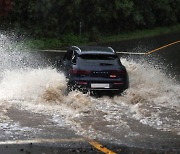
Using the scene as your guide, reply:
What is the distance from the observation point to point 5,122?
10.8 m

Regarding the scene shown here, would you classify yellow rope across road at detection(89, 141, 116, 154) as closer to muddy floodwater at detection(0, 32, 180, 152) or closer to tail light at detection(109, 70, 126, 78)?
muddy floodwater at detection(0, 32, 180, 152)

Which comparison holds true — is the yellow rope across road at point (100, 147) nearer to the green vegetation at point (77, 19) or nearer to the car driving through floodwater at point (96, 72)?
the car driving through floodwater at point (96, 72)

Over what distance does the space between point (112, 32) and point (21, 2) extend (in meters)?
8.00

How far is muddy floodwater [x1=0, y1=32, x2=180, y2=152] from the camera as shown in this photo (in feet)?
32.0

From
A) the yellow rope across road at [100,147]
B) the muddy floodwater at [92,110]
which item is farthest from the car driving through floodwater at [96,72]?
the yellow rope across road at [100,147]

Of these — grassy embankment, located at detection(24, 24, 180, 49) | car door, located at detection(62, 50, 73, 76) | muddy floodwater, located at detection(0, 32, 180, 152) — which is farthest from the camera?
grassy embankment, located at detection(24, 24, 180, 49)

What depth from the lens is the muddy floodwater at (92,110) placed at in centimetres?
975

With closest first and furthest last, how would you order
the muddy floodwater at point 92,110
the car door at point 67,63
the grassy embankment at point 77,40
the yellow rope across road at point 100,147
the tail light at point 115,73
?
the yellow rope across road at point 100,147 → the muddy floodwater at point 92,110 → the tail light at point 115,73 → the car door at point 67,63 → the grassy embankment at point 77,40

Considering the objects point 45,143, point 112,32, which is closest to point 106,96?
point 45,143

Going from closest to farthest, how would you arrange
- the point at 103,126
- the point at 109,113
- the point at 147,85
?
the point at 103,126, the point at 109,113, the point at 147,85

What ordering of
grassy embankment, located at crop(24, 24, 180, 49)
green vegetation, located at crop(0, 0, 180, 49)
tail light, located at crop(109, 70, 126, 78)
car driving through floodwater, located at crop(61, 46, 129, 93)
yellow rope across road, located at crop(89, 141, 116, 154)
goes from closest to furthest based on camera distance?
yellow rope across road, located at crop(89, 141, 116, 154)
car driving through floodwater, located at crop(61, 46, 129, 93)
tail light, located at crop(109, 70, 126, 78)
green vegetation, located at crop(0, 0, 180, 49)
grassy embankment, located at crop(24, 24, 180, 49)

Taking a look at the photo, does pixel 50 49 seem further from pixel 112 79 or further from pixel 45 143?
pixel 45 143

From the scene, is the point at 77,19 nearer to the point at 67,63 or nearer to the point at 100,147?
the point at 67,63

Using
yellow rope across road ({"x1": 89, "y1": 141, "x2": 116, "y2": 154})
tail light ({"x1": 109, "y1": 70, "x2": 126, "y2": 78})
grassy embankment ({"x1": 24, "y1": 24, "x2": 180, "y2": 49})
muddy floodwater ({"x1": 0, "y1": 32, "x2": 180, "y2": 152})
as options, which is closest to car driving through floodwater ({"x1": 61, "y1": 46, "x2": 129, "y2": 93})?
tail light ({"x1": 109, "y1": 70, "x2": 126, "y2": 78})
